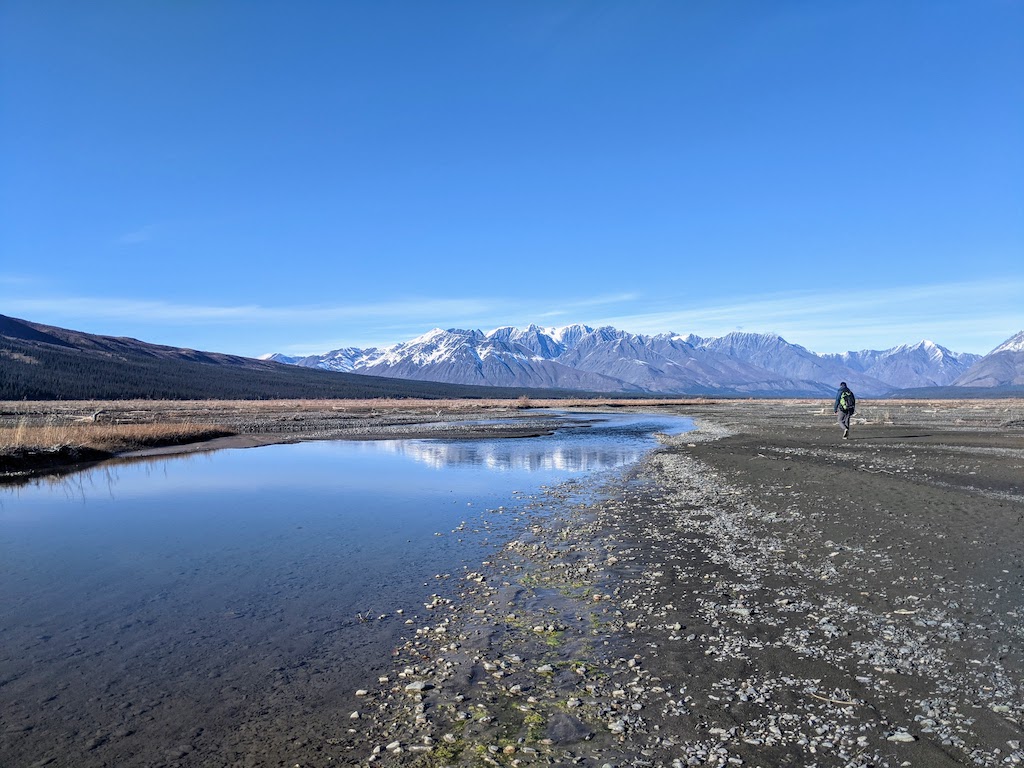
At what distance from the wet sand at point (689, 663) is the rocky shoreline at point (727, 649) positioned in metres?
0.03

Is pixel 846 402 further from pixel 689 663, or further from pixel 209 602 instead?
pixel 209 602

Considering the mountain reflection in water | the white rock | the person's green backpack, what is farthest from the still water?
the person's green backpack

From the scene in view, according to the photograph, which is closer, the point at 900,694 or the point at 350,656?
the point at 900,694

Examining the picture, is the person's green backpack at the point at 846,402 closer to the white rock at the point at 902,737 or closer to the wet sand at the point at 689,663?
the wet sand at the point at 689,663

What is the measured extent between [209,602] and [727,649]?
29.2 ft

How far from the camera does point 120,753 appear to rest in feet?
22.0

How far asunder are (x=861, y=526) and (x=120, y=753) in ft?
51.0

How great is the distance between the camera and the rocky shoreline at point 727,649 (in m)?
6.51

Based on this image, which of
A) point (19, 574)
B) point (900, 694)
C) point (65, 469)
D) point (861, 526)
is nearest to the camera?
point (900, 694)

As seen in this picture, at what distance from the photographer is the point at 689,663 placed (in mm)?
8406

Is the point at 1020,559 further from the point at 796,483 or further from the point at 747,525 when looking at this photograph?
the point at 796,483

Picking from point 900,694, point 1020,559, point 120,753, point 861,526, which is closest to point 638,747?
point 900,694

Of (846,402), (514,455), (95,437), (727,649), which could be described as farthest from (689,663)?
(95,437)

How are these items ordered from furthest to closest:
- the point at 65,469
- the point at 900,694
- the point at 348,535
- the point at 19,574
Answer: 1. the point at 65,469
2. the point at 348,535
3. the point at 19,574
4. the point at 900,694
